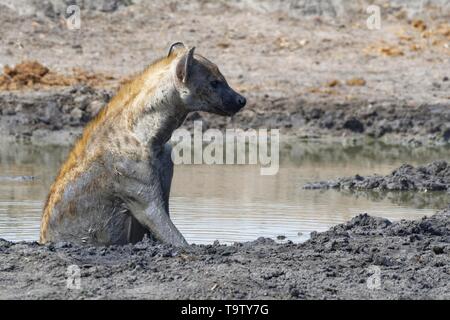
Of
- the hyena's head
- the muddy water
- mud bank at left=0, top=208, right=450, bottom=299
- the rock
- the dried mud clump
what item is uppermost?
the dried mud clump

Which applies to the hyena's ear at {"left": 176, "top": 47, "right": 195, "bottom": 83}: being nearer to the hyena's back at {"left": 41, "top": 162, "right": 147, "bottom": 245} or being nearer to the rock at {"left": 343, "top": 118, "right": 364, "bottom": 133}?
the hyena's back at {"left": 41, "top": 162, "right": 147, "bottom": 245}

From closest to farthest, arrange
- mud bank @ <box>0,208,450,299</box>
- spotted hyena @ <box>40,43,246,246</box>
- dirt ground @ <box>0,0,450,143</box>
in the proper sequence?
mud bank @ <box>0,208,450,299</box>
spotted hyena @ <box>40,43,246,246</box>
dirt ground @ <box>0,0,450,143</box>

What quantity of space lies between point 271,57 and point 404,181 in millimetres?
8217

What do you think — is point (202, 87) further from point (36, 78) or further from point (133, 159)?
point (36, 78)

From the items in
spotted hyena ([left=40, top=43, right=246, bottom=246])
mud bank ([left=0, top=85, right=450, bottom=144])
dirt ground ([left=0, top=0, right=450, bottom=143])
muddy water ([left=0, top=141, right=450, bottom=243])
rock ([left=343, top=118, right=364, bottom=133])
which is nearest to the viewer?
spotted hyena ([left=40, top=43, right=246, bottom=246])

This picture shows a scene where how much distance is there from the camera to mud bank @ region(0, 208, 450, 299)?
7.28 meters

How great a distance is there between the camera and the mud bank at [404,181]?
45.7 ft

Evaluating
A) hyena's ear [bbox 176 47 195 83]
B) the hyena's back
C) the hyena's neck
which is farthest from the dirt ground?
hyena's ear [bbox 176 47 195 83]

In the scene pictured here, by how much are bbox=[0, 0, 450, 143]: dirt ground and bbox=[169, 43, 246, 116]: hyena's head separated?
9.98 m

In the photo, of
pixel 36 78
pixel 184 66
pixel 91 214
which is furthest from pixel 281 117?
pixel 184 66

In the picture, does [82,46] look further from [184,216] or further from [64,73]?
[184,216]

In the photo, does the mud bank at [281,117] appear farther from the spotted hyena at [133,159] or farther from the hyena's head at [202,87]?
the hyena's head at [202,87]
